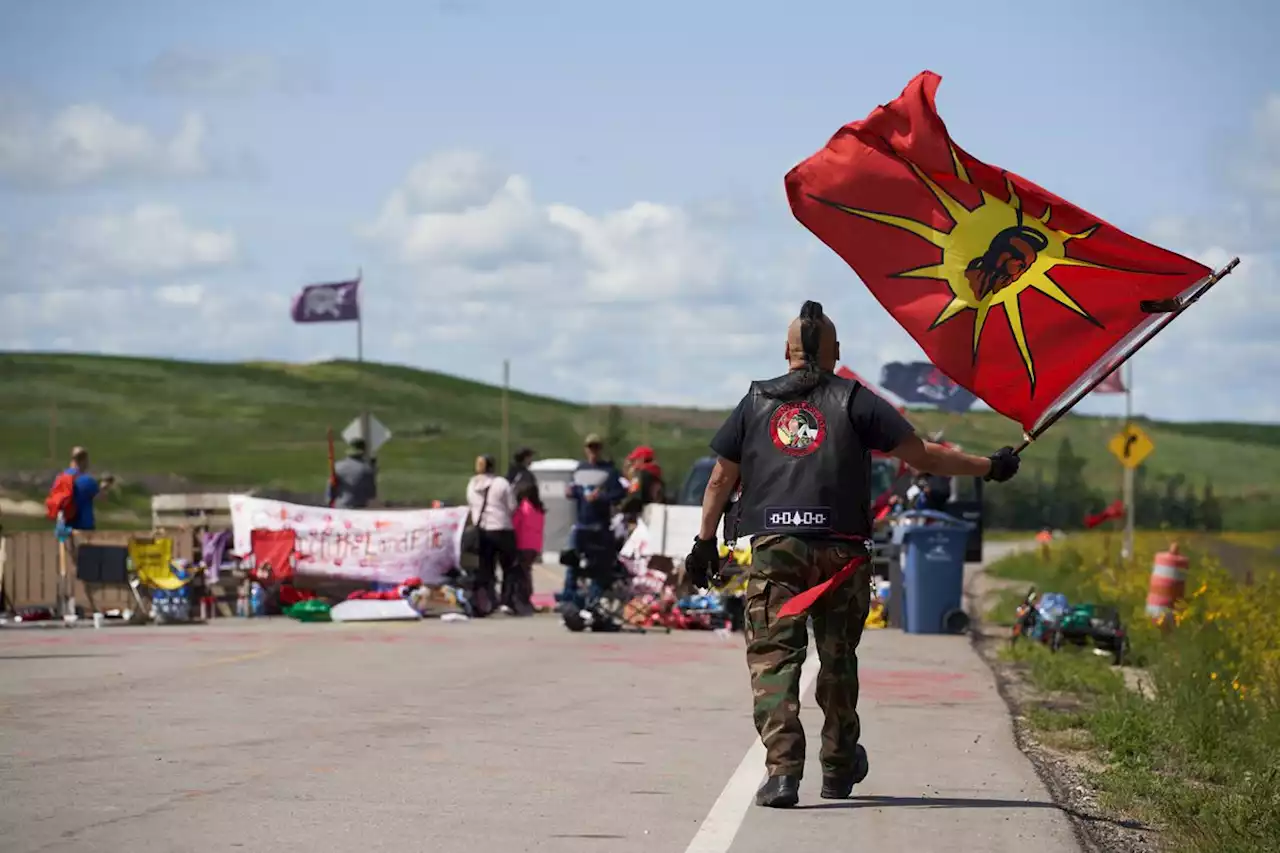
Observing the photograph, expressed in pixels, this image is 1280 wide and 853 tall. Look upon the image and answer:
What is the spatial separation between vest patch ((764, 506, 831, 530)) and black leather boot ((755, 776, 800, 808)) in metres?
1.09

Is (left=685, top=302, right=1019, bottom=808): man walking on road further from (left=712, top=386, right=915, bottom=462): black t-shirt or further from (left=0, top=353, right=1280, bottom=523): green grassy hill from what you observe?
(left=0, top=353, right=1280, bottom=523): green grassy hill

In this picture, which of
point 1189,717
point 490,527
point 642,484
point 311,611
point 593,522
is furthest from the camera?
point 490,527

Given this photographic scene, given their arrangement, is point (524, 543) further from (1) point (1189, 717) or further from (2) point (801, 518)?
(2) point (801, 518)

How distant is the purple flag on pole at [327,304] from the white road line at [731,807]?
1491 inches

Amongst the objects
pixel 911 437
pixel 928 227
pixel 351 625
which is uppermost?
pixel 928 227

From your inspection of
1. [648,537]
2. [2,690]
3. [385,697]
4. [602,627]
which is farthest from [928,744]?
[648,537]

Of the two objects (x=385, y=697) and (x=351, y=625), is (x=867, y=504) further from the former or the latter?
(x=351, y=625)

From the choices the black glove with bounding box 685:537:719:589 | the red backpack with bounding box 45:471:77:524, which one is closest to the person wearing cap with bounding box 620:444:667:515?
the red backpack with bounding box 45:471:77:524

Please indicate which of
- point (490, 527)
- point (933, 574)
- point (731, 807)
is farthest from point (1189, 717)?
point (490, 527)

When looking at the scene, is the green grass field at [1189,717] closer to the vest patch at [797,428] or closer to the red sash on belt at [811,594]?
the red sash on belt at [811,594]

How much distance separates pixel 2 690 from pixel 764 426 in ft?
23.6

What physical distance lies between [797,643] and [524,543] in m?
17.0

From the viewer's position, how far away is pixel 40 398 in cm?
15338

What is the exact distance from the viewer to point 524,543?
87.8ft
